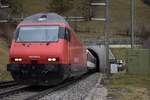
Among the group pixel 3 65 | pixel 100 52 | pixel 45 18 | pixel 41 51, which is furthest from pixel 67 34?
pixel 100 52

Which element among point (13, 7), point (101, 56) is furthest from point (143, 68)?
point (13, 7)

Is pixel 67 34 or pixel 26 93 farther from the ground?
pixel 67 34

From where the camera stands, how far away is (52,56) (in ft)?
93.5

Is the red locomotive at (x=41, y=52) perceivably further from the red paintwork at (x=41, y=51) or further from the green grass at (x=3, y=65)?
the green grass at (x=3, y=65)

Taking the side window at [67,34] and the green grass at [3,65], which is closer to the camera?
the side window at [67,34]

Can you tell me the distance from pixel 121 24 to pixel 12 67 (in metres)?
88.3

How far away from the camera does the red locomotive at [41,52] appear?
92.8 ft

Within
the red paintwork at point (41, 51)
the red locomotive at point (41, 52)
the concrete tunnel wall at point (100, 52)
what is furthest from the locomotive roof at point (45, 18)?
the concrete tunnel wall at point (100, 52)

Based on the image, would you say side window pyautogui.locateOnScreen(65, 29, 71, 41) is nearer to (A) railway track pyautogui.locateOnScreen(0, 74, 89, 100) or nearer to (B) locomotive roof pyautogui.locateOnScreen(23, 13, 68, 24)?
(B) locomotive roof pyautogui.locateOnScreen(23, 13, 68, 24)

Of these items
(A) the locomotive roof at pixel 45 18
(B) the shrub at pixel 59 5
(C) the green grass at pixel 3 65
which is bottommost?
(C) the green grass at pixel 3 65

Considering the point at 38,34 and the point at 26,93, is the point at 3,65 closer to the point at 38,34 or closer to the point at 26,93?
the point at 38,34

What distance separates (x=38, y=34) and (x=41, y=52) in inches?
54.3

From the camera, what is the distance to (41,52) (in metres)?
28.5

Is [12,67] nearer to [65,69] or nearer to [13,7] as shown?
[65,69]
